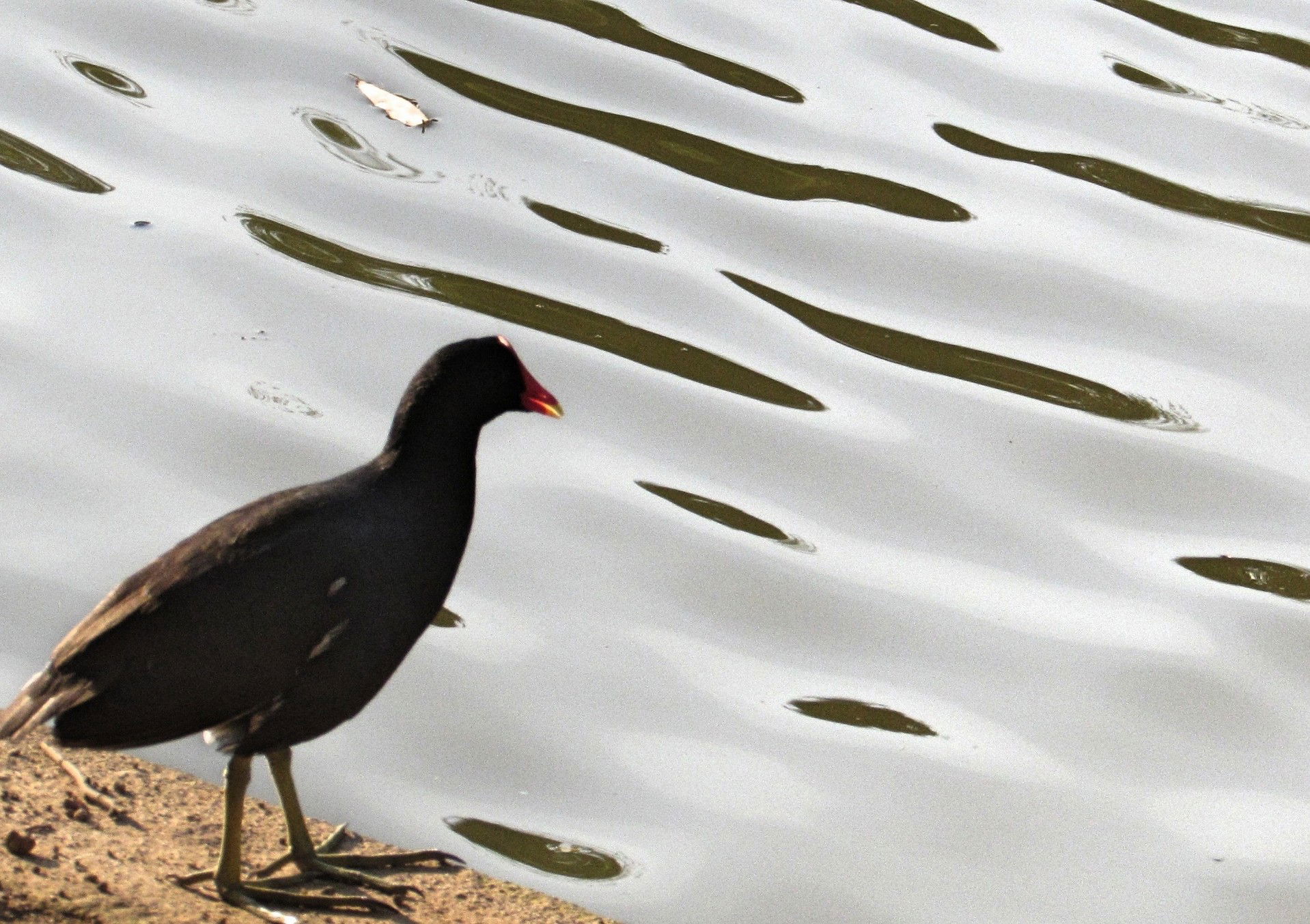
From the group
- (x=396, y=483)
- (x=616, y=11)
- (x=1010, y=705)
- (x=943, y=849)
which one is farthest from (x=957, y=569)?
(x=616, y=11)

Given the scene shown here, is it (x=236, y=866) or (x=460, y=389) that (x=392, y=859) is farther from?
(x=460, y=389)

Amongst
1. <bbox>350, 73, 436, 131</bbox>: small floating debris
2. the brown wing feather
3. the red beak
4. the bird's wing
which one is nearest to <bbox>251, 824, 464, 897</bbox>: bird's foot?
the brown wing feather

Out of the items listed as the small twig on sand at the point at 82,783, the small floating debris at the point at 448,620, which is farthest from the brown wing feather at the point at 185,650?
the small floating debris at the point at 448,620

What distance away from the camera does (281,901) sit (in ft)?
11.5

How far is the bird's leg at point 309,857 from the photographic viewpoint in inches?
141

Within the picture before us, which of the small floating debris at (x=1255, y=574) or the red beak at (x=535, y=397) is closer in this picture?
the red beak at (x=535, y=397)

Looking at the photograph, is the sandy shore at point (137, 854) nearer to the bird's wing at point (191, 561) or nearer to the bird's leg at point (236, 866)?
the bird's leg at point (236, 866)

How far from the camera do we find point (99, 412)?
17.5 ft

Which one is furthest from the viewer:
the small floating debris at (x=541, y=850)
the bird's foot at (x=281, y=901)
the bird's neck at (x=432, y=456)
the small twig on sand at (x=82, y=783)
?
the small floating debris at (x=541, y=850)

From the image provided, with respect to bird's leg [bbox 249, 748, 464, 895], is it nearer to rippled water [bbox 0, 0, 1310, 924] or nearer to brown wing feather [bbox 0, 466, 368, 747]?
brown wing feather [bbox 0, 466, 368, 747]

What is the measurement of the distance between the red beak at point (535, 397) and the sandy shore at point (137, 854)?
930 mm

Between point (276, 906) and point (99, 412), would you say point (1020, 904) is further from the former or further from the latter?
point (99, 412)

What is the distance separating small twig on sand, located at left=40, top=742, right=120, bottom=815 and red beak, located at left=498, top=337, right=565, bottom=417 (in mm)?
1088

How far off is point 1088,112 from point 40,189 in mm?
3606
